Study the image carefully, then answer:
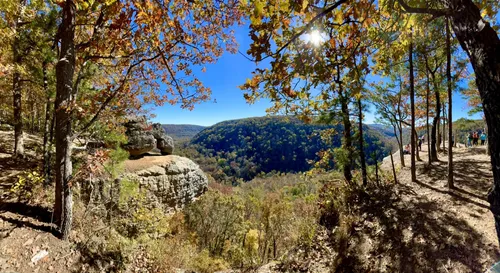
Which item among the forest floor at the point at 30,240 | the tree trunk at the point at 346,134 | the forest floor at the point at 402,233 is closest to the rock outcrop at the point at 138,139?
the forest floor at the point at 402,233

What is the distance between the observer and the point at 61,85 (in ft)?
14.3

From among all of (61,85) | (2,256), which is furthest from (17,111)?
(2,256)

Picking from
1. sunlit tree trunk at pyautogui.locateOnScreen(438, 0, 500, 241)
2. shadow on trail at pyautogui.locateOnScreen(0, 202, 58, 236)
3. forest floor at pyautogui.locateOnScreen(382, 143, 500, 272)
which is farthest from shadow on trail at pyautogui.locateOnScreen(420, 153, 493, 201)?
shadow on trail at pyautogui.locateOnScreen(0, 202, 58, 236)

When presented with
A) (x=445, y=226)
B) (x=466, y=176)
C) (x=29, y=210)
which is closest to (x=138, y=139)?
(x=29, y=210)

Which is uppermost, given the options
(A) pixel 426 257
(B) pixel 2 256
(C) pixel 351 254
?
(B) pixel 2 256

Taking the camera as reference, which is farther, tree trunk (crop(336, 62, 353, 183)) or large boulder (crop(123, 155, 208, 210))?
large boulder (crop(123, 155, 208, 210))

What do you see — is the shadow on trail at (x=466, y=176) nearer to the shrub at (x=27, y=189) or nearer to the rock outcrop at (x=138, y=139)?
the shrub at (x=27, y=189)

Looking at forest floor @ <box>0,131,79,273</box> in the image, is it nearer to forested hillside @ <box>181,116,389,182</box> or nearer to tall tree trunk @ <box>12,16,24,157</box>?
tall tree trunk @ <box>12,16,24,157</box>

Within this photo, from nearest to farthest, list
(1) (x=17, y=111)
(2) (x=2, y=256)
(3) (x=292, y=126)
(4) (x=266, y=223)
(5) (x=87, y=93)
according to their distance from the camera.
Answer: (2) (x=2, y=256) < (5) (x=87, y=93) < (1) (x=17, y=111) < (4) (x=266, y=223) < (3) (x=292, y=126)

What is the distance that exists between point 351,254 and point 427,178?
5002 mm

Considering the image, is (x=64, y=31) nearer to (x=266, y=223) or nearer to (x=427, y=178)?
(x=427, y=178)

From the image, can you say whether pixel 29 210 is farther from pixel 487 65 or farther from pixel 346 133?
pixel 346 133

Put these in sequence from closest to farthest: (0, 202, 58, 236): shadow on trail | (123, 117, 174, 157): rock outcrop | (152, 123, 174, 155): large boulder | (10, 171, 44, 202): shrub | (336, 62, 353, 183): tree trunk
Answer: (0, 202, 58, 236): shadow on trail → (10, 171, 44, 202): shrub → (336, 62, 353, 183): tree trunk → (123, 117, 174, 157): rock outcrop → (152, 123, 174, 155): large boulder

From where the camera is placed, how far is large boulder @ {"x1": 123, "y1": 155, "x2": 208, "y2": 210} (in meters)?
11.6
